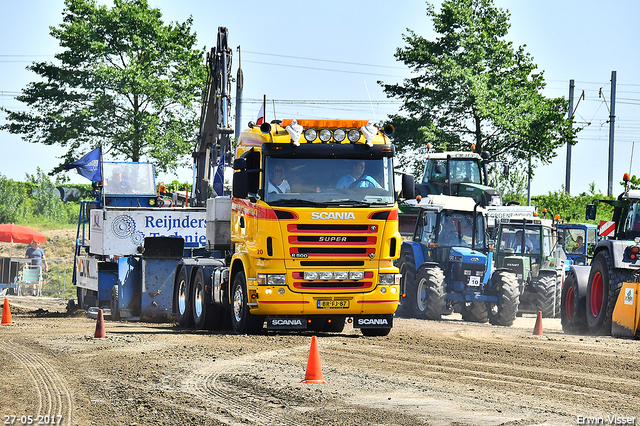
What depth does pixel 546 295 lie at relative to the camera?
22.8 m

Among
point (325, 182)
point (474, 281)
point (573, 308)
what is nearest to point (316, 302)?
point (325, 182)

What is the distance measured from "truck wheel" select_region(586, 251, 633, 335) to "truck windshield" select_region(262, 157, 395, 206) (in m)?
4.76

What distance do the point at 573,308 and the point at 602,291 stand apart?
4.59ft

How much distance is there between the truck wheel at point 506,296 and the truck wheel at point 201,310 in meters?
7.72

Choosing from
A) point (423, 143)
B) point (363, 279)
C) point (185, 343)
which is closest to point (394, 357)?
point (363, 279)

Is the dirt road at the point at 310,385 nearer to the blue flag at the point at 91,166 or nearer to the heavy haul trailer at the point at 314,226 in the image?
the heavy haul trailer at the point at 314,226

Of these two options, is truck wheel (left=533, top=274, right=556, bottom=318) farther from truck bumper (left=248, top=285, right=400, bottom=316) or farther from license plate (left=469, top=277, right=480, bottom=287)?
truck bumper (left=248, top=285, right=400, bottom=316)

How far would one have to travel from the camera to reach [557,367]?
1192 cm

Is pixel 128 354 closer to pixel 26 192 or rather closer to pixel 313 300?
pixel 313 300

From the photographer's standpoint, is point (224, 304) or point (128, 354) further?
point (224, 304)

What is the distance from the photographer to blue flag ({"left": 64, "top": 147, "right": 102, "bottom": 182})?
82.5 feet

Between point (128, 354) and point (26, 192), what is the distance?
4167 centimetres

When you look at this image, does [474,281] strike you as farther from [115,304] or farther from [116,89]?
[116,89]

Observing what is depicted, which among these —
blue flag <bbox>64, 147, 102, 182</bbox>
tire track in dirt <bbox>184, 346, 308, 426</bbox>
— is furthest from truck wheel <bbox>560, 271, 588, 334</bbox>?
blue flag <bbox>64, 147, 102, 182</bbox>
